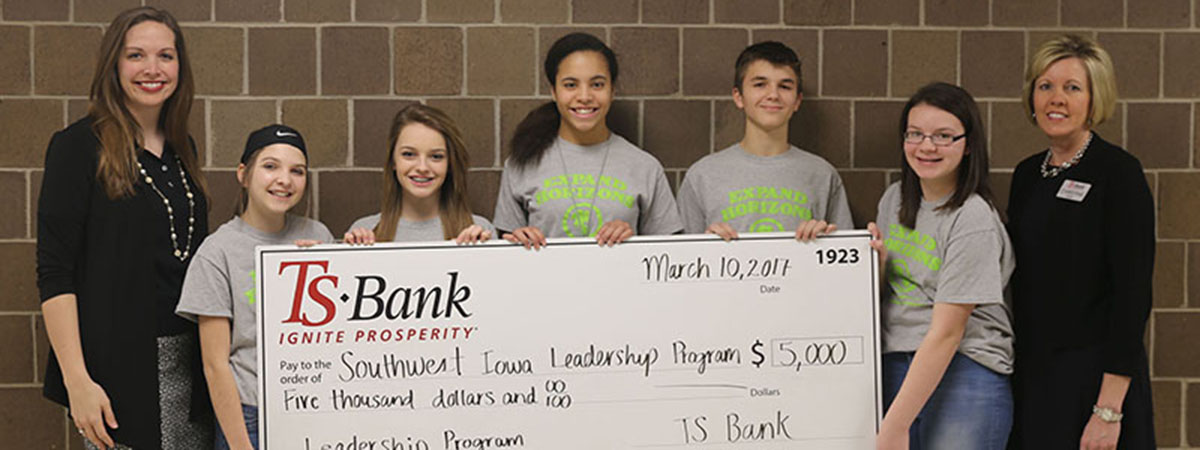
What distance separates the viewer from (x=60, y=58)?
9.41ft

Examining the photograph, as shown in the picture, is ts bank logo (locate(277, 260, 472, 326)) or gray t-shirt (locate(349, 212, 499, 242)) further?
gray t-shirt (locate(349, 212, 499, 242))

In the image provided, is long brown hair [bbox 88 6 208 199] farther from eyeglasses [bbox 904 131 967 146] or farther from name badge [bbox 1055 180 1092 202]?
Result: name badge [bbox 1055 180 1092 202]

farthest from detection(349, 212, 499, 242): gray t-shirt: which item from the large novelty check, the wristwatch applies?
the wristwatch

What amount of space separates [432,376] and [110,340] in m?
0.80

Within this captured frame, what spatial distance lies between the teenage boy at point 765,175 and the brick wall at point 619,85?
338 mm

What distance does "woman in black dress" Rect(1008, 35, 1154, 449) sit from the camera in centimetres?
229

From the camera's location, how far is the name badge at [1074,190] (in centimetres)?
233

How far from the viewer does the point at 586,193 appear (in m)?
2.56

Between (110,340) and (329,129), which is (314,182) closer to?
(329,129)

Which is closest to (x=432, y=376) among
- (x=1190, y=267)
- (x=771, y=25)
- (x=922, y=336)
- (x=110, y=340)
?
(x=110, y=340)

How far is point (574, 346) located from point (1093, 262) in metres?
1.30

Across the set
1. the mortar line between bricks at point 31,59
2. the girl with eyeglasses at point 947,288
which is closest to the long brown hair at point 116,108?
the mortar line between bricks at point 31,59

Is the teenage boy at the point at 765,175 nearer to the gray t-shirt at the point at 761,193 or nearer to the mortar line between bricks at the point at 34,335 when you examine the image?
the gray t-shirt at the point at 761,193

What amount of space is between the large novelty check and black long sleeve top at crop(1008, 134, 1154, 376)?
0.43 meters
